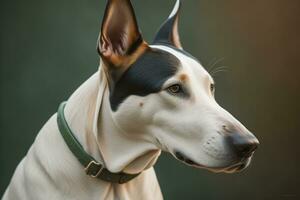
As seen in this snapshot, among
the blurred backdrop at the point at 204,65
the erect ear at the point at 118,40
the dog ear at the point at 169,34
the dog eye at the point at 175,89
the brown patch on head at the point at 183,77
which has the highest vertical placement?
the erect ear at the point at 118,40

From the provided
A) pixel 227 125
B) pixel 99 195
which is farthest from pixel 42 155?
pixel 227 125

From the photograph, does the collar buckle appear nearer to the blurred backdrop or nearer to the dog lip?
the dog lip

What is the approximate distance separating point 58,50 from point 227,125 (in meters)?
1.40

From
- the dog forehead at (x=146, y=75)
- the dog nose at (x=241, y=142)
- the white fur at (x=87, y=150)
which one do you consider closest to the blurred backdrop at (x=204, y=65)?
the white fur at (x=87, y=150)

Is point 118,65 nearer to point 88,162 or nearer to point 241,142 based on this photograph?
point 88,162

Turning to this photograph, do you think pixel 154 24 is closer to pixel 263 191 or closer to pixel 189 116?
pixel 263 191

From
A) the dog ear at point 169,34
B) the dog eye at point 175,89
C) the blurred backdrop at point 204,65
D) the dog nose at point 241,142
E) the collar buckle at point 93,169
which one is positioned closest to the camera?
the dog nose at point 241,142

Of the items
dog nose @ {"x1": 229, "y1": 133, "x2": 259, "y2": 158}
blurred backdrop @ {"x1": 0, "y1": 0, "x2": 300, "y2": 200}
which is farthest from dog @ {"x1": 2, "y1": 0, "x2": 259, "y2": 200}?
blurred backdrop @ {"x1": 0, "y1": 0, "x2": 300, "y2": 200}

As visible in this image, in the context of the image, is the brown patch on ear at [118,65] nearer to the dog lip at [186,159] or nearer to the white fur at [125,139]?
the white fur at [125,139]

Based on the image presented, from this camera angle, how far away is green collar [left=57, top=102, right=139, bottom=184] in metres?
1.51

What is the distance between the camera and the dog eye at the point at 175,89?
1.39m

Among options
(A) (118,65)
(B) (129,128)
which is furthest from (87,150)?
(A) (118,65)

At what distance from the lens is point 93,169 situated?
4.96ft

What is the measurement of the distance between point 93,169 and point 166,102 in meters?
0.30
